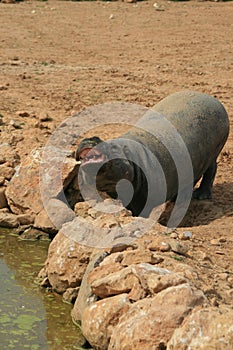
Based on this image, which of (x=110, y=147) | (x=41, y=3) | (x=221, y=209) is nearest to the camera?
(x=110, y=147)

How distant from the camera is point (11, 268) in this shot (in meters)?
7.33

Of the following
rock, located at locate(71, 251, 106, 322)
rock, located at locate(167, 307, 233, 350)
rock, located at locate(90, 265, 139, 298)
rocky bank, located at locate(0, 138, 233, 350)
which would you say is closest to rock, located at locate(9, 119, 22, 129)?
rocky bank, located at locate(0, 138, 233, 350)

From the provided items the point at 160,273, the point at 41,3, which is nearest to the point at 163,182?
the point at 160,273

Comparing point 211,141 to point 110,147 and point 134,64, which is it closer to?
point 110,147

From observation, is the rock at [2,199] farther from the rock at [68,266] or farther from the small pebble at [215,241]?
the small pebble at [215,241]

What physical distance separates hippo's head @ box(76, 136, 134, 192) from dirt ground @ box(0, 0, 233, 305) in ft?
2.87

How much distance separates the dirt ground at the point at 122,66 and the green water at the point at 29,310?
1.10 metres

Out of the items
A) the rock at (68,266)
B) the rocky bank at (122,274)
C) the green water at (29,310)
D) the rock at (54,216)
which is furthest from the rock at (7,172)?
the rock at (68,266)

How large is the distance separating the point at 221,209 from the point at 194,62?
275 inches

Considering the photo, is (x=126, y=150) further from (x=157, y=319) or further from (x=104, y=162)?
(x=157, y=319)

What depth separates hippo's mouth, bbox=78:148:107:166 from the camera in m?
7.04

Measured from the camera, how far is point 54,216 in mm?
7863

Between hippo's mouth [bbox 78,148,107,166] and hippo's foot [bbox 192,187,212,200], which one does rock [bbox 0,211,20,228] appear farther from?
hippo's foot [bbox 192,187,212,200]

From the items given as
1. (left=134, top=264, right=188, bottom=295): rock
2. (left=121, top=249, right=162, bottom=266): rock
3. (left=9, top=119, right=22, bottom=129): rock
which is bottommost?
(left=9, top=119, right=22, bottom=129): rock
